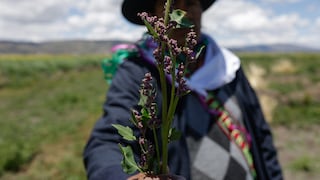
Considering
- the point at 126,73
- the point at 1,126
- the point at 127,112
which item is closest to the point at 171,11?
the point at 127,112

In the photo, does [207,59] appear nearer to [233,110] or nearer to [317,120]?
[233,110]

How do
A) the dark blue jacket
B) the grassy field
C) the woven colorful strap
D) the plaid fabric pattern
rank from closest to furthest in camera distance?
1. the dark blue jacket
2. the plaid fabric pattern
3. the woven colorful strap
4. the grassy field

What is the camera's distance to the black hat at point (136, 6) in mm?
1611

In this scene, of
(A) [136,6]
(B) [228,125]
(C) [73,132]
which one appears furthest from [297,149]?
(A) [136,6]

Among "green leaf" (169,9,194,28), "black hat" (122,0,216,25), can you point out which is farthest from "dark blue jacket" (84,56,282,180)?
"green leaf" (169,9,194,28)

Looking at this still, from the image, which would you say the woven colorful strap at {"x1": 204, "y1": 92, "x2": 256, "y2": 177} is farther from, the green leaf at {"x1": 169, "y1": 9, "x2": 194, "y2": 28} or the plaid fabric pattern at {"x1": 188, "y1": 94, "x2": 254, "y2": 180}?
the green leaf at {"x1": 169, "y1": 9, "x2": 194, "y2": 28}

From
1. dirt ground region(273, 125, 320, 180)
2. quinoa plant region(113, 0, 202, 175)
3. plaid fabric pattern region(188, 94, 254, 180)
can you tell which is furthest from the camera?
dirt ground region(273, 125, 320, 180)

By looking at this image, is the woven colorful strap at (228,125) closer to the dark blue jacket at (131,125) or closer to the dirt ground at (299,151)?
the dark blue jacket at (131,125)

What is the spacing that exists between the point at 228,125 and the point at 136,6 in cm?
59

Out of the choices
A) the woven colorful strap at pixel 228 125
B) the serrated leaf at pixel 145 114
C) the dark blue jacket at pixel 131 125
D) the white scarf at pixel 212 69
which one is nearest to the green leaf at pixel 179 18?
the serrated leaf at pixel 145 114

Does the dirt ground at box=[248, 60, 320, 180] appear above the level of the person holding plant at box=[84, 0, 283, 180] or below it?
below

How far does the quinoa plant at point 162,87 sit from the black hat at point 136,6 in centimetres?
90

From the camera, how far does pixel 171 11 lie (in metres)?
0.71

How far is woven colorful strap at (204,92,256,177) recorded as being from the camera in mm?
1692
